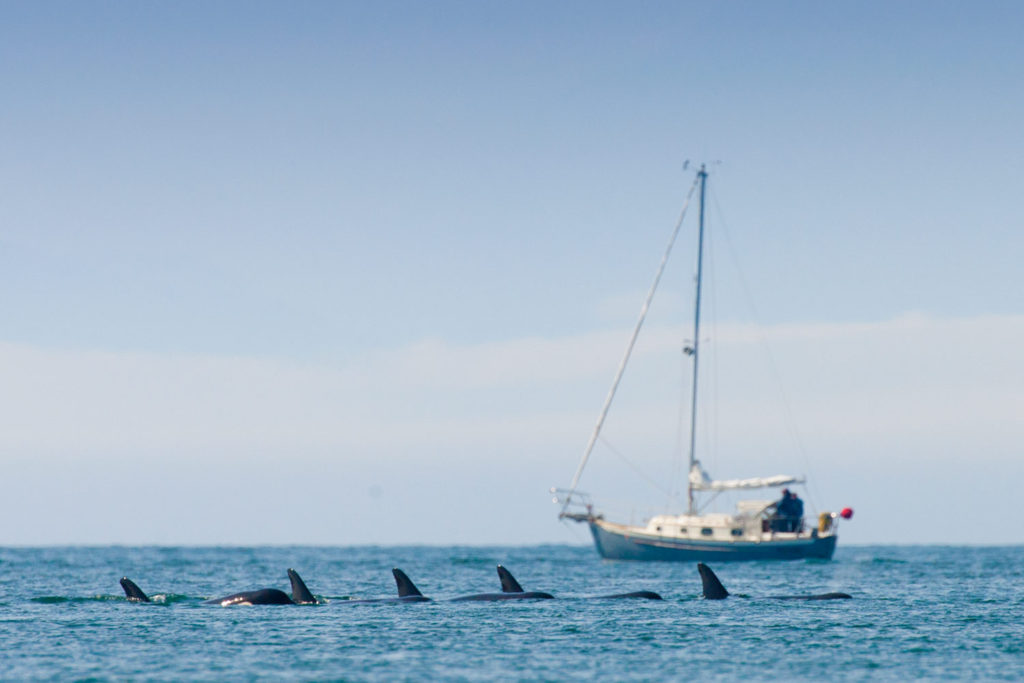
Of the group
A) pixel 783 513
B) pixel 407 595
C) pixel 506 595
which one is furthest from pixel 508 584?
pixel 783 513

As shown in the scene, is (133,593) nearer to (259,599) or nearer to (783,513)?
(259,599)

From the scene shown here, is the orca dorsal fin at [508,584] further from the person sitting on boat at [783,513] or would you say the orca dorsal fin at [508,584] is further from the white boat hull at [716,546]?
the person sitting on boat at [783,513]

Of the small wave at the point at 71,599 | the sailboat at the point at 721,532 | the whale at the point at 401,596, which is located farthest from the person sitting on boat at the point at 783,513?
the small wave at the point at 71,599

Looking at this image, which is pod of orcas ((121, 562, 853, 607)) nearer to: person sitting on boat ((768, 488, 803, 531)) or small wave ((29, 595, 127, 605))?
small wave ((29, 595, 127, 605))

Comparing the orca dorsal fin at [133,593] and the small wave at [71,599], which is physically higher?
the orca dorsal fin at [133,593]

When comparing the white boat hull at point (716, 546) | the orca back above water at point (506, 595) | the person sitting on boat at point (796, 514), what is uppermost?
the person sitting on boat at point (796, 514)

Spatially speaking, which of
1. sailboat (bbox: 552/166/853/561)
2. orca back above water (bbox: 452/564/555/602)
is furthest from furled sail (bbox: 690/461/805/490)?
orca back above water (bbox: 452/564/555/602)

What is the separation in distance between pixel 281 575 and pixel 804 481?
1512 inches

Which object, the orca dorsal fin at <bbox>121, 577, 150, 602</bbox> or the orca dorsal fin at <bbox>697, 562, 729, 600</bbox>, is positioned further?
the orca dorsal fin at <bbox>121, 577, 150, 602</bbox>

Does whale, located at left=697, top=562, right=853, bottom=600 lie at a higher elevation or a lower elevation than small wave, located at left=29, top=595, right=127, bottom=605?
higher

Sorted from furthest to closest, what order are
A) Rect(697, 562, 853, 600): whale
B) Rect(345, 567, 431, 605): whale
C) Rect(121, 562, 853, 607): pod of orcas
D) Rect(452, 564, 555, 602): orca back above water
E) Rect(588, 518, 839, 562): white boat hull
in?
Rect(588, 518, 839, 562): white boat hull → Rect(697, 562, 853, 600): whale → Rect(452, 564, 555, 602): orca back above water → Rect(345, 567, 431, 605): whale → Rect(121, 562, 853, 607): pod of orcas

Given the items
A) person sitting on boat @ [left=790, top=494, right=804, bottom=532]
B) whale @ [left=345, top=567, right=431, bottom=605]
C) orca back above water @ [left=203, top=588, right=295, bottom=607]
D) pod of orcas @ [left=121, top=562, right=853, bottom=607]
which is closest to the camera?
orca back above water @ [left=203, top=588, right=295, bottom=607]

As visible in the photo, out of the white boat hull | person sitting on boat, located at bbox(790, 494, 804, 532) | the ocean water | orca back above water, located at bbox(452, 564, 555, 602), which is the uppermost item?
person sitting on boat, located at bbox(790, 494, 804, 532)

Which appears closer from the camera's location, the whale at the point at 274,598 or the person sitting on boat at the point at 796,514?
the whale at the point at 274,598
